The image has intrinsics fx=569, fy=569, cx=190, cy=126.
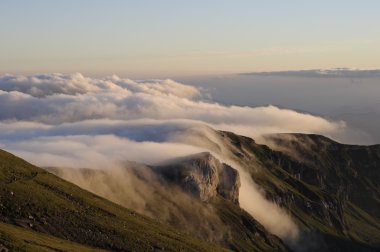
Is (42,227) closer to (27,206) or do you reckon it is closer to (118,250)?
(27,206)

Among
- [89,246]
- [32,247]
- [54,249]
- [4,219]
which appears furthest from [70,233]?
[32,247]

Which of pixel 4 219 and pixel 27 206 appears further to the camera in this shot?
pixel 27 206

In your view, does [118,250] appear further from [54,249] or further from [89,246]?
[54,249]

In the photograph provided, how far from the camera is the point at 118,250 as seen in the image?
19888 centimetres

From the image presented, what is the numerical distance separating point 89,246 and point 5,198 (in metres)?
34.2

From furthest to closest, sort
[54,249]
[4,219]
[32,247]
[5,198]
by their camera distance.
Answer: [5,198] → [4,219] → [54,249] → [32,247]

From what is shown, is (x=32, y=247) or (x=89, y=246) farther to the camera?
(x=89, y=246)

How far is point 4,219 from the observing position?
182 m

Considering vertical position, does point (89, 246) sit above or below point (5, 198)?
below

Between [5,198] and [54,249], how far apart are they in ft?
156

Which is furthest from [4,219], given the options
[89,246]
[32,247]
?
[32,247]

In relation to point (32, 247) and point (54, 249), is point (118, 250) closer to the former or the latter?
point (54, 249)

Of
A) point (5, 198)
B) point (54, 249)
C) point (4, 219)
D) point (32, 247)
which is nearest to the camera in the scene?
point (32, 247)

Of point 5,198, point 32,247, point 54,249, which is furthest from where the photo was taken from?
point 5,198
